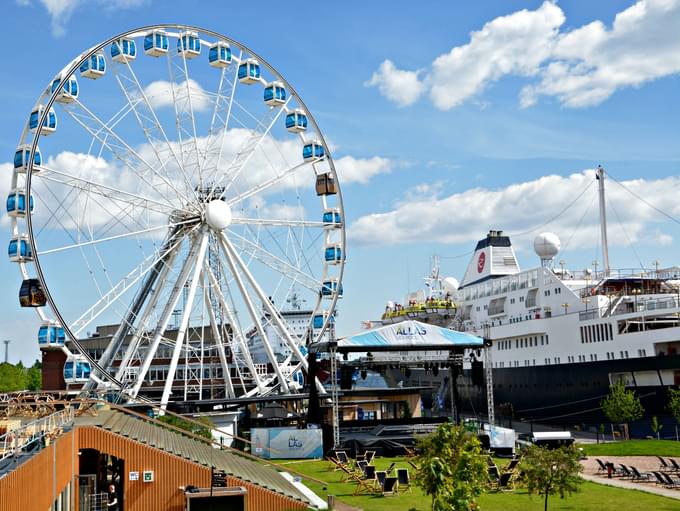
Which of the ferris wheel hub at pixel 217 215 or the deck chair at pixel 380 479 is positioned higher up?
the ferris wheel hub at pixel 217 215

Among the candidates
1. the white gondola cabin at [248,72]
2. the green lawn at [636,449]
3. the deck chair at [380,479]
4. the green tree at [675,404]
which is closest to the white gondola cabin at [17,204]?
the white gondola cabin at [248,72]

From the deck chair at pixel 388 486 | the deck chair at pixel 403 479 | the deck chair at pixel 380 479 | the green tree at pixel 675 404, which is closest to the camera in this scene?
the deck chair at pixel 388 486

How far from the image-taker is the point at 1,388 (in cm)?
7588

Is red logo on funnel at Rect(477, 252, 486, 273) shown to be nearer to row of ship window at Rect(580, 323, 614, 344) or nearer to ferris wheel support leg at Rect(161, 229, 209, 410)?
row of ship window at Rect(580, 323, 614, 344)

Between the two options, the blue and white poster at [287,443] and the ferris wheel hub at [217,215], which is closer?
the blue and white poster at [287,443]

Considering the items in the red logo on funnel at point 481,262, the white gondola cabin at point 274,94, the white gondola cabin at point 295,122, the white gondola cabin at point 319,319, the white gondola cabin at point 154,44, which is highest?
the white gondola cabin at point 154,44

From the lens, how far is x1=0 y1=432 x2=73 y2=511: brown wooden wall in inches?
446

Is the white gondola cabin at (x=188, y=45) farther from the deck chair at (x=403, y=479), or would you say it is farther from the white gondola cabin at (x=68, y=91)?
the deck chair at (x=403, y=479)

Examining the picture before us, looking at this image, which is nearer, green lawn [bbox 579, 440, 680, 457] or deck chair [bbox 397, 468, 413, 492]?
Result: deck chair [bbox 397, 468, 413, 492]

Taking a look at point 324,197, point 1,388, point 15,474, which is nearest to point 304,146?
point 324,197

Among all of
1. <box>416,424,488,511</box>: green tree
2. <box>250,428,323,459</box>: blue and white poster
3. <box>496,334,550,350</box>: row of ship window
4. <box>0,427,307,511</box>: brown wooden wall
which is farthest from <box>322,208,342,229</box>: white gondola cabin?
<box>416,424,488,511</box>: green tree

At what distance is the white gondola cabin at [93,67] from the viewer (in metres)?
32.1

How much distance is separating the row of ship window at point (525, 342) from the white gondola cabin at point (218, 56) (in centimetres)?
2885

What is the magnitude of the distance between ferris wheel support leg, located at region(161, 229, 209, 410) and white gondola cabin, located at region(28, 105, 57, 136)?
24.3ft
